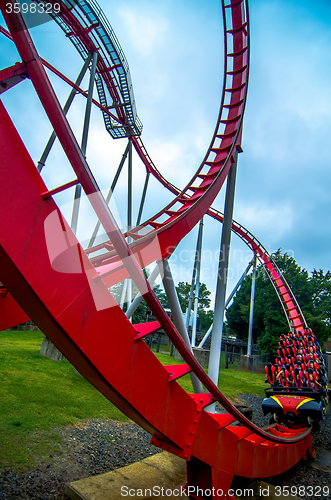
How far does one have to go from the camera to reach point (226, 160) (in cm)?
476

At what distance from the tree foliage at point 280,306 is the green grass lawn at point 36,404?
1438 cm

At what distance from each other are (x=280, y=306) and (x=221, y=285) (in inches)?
787

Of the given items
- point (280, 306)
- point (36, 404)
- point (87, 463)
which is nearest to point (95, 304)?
point (87, 463)

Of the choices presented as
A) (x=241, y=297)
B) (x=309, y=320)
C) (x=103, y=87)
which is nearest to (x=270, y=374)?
(x=103, y=87)

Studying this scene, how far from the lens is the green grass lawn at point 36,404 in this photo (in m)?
3.71

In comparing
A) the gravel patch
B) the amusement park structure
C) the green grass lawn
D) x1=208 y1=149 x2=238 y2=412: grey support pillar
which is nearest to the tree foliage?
the green grass lawn

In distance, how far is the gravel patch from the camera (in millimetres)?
2965

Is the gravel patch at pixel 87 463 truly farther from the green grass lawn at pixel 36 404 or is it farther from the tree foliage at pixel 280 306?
the tree foliage at pixel 280 306

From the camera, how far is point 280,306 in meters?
22.7

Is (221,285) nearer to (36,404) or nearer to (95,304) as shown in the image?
(95,304)

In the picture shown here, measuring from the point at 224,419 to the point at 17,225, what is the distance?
2.52 meters

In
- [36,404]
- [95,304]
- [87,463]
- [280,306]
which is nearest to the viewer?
[95,304]

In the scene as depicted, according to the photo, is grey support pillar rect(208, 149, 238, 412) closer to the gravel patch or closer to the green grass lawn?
the gravel patch

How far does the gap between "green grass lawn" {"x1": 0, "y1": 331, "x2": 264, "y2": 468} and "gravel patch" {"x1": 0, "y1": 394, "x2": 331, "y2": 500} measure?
0.67 feet
